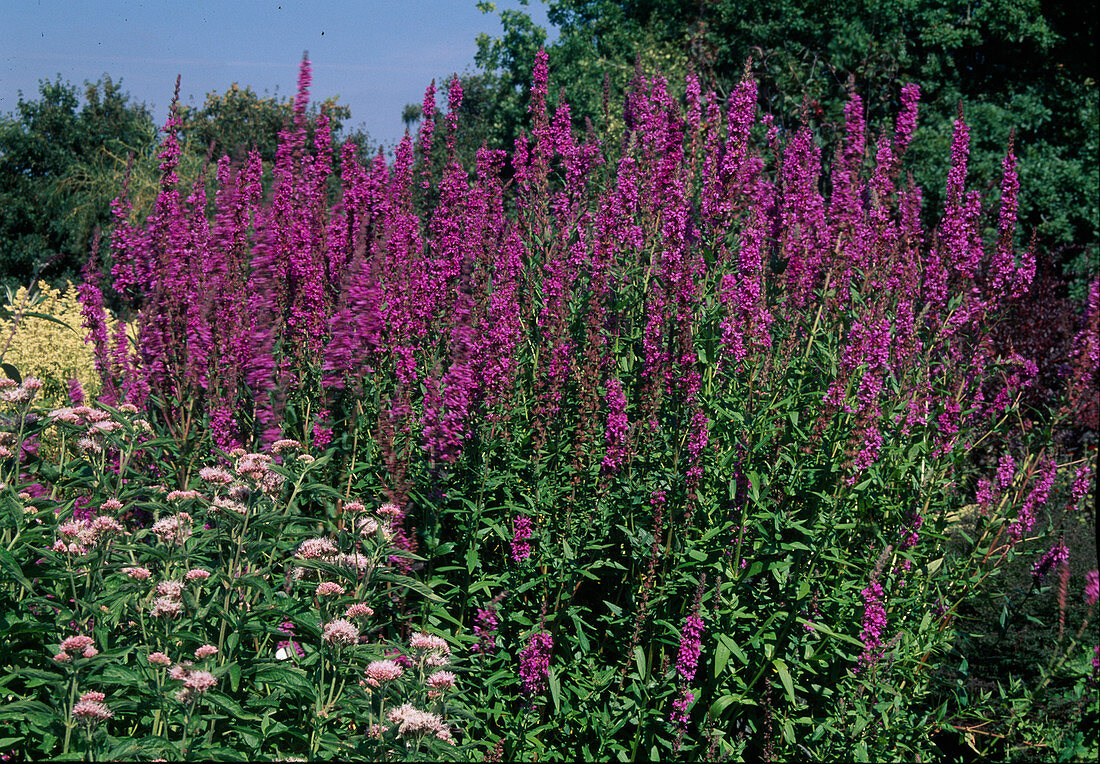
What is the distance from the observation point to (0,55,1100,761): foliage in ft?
10.9

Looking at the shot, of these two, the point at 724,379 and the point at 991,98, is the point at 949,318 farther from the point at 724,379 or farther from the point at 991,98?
the point at 991,98

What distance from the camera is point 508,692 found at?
407 centimetres

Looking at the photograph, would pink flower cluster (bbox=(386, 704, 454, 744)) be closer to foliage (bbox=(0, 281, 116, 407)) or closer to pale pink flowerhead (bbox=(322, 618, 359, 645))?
pale pink flowerhead (bbox=(322, 618, 359, 645))

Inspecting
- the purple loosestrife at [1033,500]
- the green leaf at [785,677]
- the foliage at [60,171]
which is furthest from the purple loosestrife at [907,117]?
the foliage at [60,171]

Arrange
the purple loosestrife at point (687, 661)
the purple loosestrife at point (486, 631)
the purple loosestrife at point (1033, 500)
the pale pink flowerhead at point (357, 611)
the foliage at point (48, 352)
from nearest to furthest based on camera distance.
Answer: the pale pink flowerhead at point (357, 611) → the purple loosestrife at point (687, 661) → the purple loosestrife at point (486, 631) → the purple loosestrife at point (1033, 500) → the foliage at point (48, 352)

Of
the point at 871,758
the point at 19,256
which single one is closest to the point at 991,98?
the point at 871,758

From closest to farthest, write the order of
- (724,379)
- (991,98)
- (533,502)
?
(533,502) → (724,379) → (991,98)

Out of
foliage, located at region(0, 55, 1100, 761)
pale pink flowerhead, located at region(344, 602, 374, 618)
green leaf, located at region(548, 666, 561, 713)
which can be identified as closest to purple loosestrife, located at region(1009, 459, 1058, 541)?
foliage, located at region(0, 55, 1100, 761)

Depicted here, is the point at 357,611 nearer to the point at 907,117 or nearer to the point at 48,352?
the point at 907,117

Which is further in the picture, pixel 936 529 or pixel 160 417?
pixel 160 417

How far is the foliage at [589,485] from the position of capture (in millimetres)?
3332

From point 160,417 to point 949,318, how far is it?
493 cm

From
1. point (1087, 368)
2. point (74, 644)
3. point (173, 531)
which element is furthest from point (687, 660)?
point (1087, 368)

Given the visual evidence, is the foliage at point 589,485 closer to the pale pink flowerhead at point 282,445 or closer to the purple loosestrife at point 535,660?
the purple loosestrife at point 535,660
